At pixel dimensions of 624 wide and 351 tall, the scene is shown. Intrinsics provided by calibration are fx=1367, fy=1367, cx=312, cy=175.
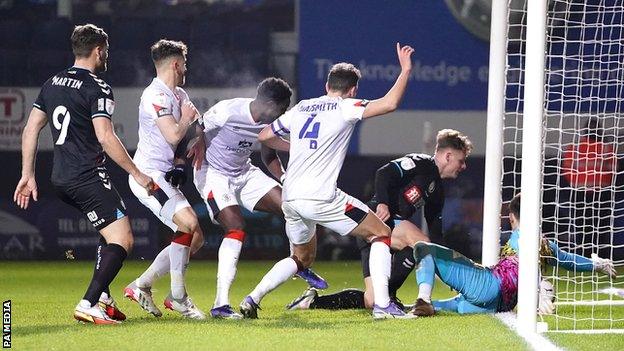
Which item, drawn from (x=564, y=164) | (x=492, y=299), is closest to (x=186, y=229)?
(x=492, y=299)

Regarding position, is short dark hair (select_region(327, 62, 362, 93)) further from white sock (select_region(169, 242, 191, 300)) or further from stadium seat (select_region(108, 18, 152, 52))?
stadium seat (select_region(108, 18, 152, 52))

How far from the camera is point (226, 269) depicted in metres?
8.07

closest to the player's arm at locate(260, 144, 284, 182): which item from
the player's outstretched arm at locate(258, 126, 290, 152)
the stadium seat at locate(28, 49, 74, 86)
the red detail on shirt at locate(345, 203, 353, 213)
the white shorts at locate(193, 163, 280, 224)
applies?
the white shorts at locate(193, 163, 280, 224)

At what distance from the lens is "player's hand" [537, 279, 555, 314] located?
26.5ft

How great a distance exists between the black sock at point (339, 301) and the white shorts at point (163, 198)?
3.54ft

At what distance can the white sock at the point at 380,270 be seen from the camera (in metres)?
7.90

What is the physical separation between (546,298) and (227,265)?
1.90 metres

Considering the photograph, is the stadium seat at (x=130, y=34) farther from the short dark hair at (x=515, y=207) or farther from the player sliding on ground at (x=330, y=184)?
the short dark hair at (x=515, y=207)

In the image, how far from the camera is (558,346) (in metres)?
6.73

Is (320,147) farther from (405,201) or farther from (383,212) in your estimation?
(405,201)

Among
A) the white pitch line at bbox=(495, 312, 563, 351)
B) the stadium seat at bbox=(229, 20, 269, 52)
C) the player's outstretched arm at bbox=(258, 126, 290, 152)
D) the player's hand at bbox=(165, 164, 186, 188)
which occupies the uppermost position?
the stadium seat at bbox=(229, 20, 269, 52)

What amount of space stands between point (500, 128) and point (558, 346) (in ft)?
7.37

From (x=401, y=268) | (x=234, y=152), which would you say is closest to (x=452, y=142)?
(x=401, y=268)

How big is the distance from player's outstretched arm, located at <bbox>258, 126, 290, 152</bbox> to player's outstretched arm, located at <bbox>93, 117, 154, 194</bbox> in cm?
115
